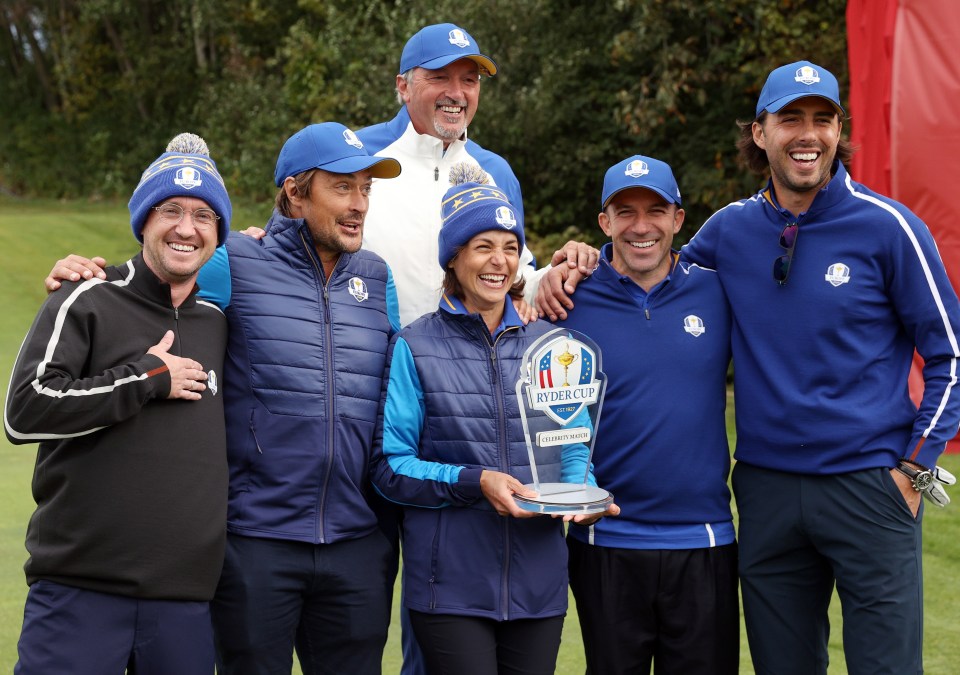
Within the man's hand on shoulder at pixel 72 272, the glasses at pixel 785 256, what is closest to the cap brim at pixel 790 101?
the glasses at pixel 785 256

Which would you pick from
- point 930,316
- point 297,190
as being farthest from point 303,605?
point 930,316

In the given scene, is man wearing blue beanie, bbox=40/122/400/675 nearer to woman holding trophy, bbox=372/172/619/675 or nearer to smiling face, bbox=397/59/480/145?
woman holding trophy, bbox=372/172/619/675

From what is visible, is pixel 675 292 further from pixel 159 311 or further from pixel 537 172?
pixel 537 172

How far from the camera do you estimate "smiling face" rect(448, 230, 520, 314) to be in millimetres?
3330

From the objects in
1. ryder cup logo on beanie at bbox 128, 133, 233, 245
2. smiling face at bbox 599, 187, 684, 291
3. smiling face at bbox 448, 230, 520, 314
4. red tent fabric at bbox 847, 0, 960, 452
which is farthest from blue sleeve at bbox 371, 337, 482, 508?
red tent fabric at bbox 847, 0, 960, 452

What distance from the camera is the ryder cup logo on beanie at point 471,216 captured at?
3322mm

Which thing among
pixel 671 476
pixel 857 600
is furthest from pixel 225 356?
pixel 857 600

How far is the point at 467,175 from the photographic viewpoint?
3684 millimetres

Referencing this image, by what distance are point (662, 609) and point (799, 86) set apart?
5.49 ft

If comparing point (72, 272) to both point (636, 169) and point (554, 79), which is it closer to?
point (636, 169)

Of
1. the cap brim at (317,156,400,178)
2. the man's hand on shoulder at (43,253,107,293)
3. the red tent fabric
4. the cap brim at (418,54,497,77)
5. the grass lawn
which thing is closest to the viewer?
the man's hand on shoulder at (43,253,107,293)

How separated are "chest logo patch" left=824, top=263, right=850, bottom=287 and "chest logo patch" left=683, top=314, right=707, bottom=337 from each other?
40cm

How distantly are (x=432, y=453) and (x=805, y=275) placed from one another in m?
1.28

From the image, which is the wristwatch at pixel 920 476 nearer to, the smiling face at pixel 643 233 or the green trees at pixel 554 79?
the smiling face at pixel 643 233
